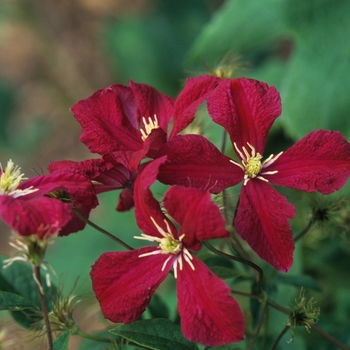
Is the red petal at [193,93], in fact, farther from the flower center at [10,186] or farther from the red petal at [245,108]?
the flower center at [10,186]

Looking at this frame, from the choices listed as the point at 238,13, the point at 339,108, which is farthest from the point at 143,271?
the point at 238,13

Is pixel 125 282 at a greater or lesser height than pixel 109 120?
lesser

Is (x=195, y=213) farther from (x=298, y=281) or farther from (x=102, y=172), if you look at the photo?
(x=298, y=281)

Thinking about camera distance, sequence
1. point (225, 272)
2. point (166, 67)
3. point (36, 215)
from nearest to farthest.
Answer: point (36, 215) < point (225, 272) < point (166, 67)

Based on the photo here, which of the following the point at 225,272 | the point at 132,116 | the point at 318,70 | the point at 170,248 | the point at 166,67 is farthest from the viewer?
the point at 166,67

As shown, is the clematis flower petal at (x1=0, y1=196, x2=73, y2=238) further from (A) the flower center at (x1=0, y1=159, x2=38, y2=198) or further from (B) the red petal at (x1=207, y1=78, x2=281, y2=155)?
(B) the red petal at (x1=207, y1=78, x2=281, y2=155)

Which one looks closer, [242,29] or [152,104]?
[152,104]

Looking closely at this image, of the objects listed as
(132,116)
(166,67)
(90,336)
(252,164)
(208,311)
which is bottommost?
(166,67)

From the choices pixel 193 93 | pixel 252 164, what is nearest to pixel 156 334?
pixel 252 164
